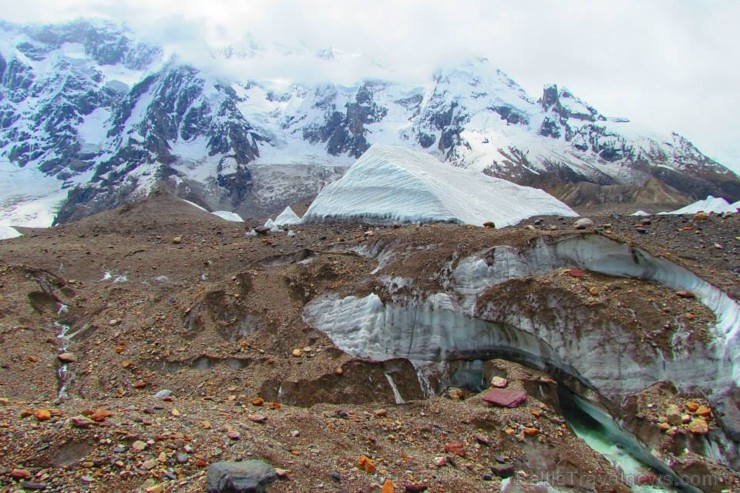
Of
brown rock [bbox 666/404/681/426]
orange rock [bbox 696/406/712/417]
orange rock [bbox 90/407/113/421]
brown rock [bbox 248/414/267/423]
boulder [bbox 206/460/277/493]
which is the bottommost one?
brown rock [bbox 248/414/267/423]

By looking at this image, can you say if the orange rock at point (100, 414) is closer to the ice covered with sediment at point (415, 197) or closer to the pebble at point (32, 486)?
the pebble at point (32, 486)

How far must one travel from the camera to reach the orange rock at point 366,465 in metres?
9.27

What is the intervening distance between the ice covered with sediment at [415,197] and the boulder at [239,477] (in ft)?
54.5

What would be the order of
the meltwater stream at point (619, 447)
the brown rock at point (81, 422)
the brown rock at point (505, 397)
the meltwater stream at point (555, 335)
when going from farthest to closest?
the meltwater stream at point (555, 335) → the brown rock at point (505, 397) → the meltwater stream at point (619, 447) → the brown rock at point (81, 422)

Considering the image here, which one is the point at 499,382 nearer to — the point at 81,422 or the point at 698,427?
the point at 698,427

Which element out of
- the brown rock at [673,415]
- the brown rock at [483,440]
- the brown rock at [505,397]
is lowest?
the brown rock at [483,440]

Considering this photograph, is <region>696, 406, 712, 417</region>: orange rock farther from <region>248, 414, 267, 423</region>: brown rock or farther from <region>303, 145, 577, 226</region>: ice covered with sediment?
<region>303, 145, 577, 226</region>: ice covered with sediment

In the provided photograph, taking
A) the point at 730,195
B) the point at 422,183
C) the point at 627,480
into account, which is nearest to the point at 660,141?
the point at 730,195

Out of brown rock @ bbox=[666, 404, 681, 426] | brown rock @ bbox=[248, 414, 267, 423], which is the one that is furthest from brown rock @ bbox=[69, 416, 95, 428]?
brown rock @ bbox=[666, 404, 681, 426]

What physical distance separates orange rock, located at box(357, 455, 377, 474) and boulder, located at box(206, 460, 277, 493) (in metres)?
1.71

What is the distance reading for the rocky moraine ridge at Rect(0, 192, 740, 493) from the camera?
893 centimetres

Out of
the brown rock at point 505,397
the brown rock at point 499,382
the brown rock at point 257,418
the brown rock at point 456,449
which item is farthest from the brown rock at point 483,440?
the brown rock at point 257,418

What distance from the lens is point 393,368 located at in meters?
14.7

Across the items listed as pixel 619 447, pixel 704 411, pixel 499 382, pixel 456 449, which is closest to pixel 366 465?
pixel 456 449
